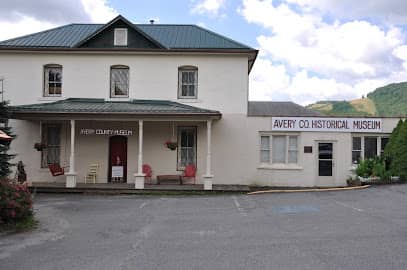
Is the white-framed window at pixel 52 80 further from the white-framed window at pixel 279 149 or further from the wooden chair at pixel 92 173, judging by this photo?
the white-framed window at pixel 279 149

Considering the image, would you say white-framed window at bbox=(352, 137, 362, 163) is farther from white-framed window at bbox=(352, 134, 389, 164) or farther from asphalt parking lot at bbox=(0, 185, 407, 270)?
asphalt parking lot at bbox=(0, 185, 407, 270)

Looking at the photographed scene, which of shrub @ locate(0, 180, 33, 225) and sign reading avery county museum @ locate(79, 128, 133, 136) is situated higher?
sign reading avery county museum @ locate(79, 128, 133, 136)

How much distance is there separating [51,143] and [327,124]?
1278 cm

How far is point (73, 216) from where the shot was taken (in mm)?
11117

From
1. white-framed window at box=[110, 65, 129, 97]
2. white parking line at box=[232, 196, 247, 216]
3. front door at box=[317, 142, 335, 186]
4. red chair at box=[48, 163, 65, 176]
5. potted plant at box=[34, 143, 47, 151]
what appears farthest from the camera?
white-framed window at box=[110, 65, 129, 97]

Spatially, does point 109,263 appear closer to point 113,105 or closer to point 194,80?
point 113,105

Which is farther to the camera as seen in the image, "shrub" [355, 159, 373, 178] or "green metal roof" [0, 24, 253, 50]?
"green metal roof" [0, 24, 253, 50]

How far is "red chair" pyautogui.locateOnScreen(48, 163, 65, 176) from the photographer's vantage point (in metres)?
17.5

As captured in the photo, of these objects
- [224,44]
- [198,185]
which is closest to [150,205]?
[198,185]

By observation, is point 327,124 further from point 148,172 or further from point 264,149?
point 148,172

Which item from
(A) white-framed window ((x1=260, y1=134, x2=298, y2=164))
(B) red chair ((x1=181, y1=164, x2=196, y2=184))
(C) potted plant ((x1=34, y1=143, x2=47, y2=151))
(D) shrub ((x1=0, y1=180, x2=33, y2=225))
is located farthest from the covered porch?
(D) shrub ((x1=0, y1=180, x2=33, y2=225))

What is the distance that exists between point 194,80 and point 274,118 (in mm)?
4133

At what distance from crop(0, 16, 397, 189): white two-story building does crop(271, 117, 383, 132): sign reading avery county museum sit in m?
0.05

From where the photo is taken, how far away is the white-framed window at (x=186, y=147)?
18.8m
